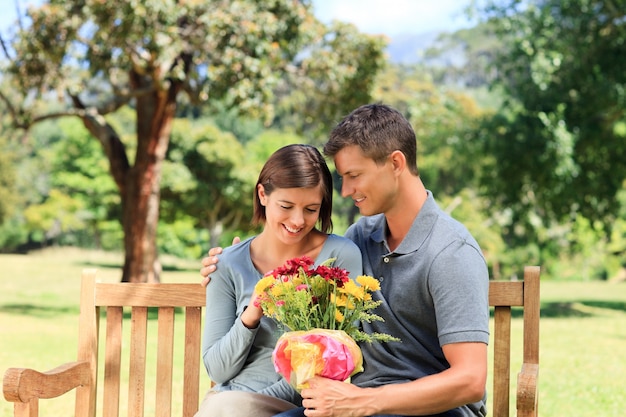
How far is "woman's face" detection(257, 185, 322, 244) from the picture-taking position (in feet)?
10.5

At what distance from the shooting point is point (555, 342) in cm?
1388

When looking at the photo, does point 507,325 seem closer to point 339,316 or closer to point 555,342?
point 339,316

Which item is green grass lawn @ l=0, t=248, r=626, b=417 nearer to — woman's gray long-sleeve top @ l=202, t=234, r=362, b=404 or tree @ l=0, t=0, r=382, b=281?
tree @ l=0, t=0, r=382, b=281

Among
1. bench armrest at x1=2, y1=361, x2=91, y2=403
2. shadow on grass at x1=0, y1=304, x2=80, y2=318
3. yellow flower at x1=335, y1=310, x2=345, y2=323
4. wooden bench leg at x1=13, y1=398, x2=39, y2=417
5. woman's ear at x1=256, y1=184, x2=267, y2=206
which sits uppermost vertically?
woman's ear at x1=256, y1=184, x2=267, y2=206

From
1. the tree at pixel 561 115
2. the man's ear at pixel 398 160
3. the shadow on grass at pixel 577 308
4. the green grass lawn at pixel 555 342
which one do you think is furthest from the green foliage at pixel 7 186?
the man's ear at pixel 398 160

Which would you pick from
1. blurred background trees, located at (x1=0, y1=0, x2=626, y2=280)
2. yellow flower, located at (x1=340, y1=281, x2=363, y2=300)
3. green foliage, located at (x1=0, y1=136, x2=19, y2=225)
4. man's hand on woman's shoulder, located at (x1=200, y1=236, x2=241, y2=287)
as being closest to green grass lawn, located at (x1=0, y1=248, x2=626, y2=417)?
blurred background trees, located at (x1=0, y1=0, x2=626, y2=280)

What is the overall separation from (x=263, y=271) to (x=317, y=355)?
0.77 meters

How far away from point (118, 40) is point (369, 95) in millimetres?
4781

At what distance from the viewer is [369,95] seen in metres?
16.0

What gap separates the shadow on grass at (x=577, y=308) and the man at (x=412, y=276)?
15385 millimetres

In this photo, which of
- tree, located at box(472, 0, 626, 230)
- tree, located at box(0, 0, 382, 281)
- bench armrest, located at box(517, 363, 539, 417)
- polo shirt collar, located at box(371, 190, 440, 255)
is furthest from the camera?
tree, located at box(472, 0, 626, 230)

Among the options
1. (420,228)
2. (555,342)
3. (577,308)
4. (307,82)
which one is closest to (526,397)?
(420,228)

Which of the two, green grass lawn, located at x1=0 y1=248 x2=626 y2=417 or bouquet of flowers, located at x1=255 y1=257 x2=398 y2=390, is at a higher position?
bouquet of flowers, located at x1=255 y1=257 x2=398 y2=390

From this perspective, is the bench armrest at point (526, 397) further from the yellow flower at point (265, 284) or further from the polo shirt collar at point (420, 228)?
the yellow flower at point (265, 284)
